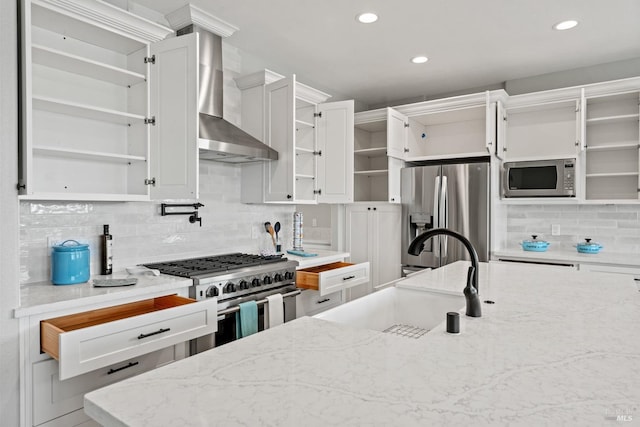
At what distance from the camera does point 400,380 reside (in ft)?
2.95

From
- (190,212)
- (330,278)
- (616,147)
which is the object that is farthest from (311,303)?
(616,147)

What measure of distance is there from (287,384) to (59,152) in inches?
76.6

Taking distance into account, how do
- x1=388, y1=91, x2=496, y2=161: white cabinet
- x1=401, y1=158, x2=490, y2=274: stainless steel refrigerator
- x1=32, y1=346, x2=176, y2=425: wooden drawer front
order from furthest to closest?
1. x1=388, y1=91, x2=496, y2=161: white cabinet
2. x1=401, y1=158, x2=490, y2=274: stainless steel refrigerator
3. x1=32, y1=346, x2=176, y2=425: wooden drawer front

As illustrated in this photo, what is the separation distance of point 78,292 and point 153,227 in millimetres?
869

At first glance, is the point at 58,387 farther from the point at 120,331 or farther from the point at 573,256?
the point at 573,256

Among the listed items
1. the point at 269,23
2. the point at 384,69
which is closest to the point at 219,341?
the point at 269,23

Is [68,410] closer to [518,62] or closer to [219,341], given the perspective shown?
[219,341]

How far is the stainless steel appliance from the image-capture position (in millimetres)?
2285

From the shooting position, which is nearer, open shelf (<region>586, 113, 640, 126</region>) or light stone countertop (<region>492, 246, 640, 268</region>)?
light stone countertop (<region>492, 246, 640, 268</region>)

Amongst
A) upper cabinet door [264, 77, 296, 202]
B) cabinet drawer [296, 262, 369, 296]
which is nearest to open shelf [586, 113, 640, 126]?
cabinet drawer [296, 262, 369, 296]

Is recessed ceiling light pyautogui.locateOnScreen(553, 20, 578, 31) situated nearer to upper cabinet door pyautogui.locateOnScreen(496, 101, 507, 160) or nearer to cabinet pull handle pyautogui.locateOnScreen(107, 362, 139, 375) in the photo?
Result: upper cabinet door pyautogui.locateOnScreen(496, 101, 507, 160)

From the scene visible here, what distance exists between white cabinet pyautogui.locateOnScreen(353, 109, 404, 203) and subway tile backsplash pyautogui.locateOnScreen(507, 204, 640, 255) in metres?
1.32

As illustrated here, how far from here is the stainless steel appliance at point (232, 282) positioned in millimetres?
2285

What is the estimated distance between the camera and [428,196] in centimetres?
422
